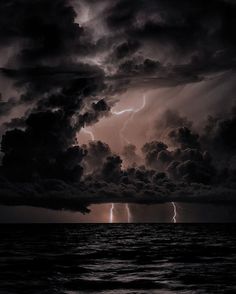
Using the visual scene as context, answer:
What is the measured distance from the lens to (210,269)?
133 ft

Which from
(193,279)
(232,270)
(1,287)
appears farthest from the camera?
(232,270)

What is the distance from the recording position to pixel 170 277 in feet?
115

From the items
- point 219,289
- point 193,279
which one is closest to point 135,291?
point 219,289

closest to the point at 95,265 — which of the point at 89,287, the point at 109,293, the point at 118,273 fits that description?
the point at 118,273

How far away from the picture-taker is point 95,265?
151ft

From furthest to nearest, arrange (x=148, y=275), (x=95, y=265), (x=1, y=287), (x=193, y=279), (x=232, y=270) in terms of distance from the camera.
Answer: (x=95, y=265) < (x=232, y=270) < (x=148, y=275) < (x=193, y=279) < (x=1, y=287)

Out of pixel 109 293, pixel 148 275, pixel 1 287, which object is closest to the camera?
pixel 109 293

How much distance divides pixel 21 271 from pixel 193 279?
14.8 metres

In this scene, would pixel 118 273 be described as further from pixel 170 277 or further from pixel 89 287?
pixel 89 287

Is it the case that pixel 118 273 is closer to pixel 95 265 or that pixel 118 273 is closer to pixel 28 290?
pixel 95 265

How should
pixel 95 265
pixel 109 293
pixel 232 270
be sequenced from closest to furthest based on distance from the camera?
pixel 109 293 < pixel 232 270 < pixel 95 265

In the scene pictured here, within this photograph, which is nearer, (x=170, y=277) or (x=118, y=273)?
(x=170, y=277)

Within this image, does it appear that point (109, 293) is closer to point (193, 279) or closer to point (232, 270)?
point (193, 279)

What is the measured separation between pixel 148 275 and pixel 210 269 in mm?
7414
